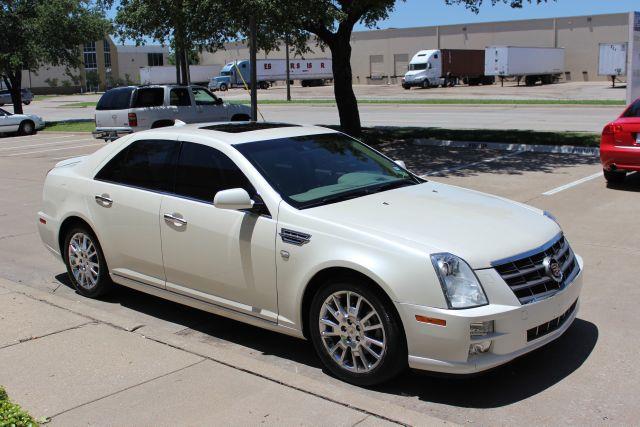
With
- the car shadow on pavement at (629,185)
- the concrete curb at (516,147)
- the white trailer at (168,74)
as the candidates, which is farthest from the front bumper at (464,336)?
the white trailer at (168,74)

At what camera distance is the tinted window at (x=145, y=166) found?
5516mm

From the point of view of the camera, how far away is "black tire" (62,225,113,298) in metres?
6.03

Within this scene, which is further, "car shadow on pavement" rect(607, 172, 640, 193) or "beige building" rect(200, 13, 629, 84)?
"beige building" rect(200, 13, 629, 84)

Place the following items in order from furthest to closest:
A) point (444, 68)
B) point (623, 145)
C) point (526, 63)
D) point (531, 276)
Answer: point (444, 68)
point (526, 63)
point (623, 145)
point (531, 276)

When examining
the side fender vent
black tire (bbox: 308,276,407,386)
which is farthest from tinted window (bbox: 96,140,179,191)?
black tire (bbox: 308,276,407,386)

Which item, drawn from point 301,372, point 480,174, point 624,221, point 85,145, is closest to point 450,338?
point 301,372

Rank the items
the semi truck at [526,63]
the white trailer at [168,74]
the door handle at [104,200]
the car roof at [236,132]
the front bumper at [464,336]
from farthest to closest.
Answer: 1. the white trailer at [168,74]
2. the semi truck at [526,63]
3. the door handle at [104,200]
4. the car roof at [236,132]
5. the front bumper at [464,336]

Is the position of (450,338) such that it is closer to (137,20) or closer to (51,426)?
(51,426)

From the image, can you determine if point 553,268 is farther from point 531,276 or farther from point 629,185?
point 629,185

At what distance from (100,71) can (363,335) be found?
99956 millimetres

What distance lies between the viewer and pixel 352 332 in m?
4.26

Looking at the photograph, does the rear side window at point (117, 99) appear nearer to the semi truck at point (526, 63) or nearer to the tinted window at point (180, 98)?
the tinted window at point (180, 98)

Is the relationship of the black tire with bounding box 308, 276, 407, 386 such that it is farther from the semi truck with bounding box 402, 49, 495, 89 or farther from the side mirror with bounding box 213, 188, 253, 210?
the semi truck with bounding box 402, 49, 495, 89

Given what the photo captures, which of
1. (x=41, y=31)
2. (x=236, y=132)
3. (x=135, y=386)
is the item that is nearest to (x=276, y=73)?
(x=41, y=31)
